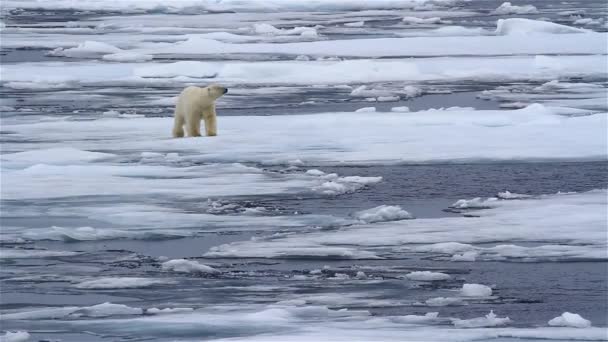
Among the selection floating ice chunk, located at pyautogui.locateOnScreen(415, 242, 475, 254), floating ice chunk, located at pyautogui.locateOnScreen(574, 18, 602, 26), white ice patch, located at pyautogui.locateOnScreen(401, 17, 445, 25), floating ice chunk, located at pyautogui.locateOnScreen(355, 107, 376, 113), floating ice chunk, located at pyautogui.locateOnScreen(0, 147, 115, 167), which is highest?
white ice patch, located at pyautogui.locateOnScreen(401, 17, 445, 25)

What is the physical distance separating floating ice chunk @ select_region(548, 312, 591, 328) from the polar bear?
4.81 meters

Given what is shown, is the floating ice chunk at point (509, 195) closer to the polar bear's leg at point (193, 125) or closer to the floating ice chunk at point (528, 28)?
the polar bear's leg at point (193, 125)

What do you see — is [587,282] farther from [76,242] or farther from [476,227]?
[76,242]

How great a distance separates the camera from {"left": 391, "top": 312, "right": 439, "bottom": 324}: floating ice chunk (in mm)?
4512

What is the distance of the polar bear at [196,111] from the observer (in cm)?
901

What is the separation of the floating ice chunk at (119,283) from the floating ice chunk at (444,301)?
102 centimetres

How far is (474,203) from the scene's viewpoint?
6.56 m

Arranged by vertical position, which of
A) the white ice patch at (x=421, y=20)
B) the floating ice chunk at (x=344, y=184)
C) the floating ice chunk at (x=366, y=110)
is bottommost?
the floating ice chunk at (x=344, y=184)

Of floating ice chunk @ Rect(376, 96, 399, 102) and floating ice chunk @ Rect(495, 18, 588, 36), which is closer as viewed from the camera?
floating ice chunk @ Rect(376, 96, 399, 102)

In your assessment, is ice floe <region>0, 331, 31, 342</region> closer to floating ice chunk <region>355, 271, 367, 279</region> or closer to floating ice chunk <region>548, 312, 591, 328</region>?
floating ice chunk <region>355, 271, 367, 279</region>

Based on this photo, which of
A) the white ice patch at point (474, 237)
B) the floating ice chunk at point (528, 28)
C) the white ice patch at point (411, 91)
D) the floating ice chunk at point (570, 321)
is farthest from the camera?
the floating ice chunk at point (528, 28)

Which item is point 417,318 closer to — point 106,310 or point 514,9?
point 106,310

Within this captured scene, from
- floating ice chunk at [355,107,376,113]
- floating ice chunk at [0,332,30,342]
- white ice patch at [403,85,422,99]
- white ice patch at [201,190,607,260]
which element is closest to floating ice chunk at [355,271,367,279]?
white ice patch at [201,190,607,260]

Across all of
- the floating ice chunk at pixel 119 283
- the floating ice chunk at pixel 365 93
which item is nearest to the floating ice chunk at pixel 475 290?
the floating ice chunk at pixel 119 283
